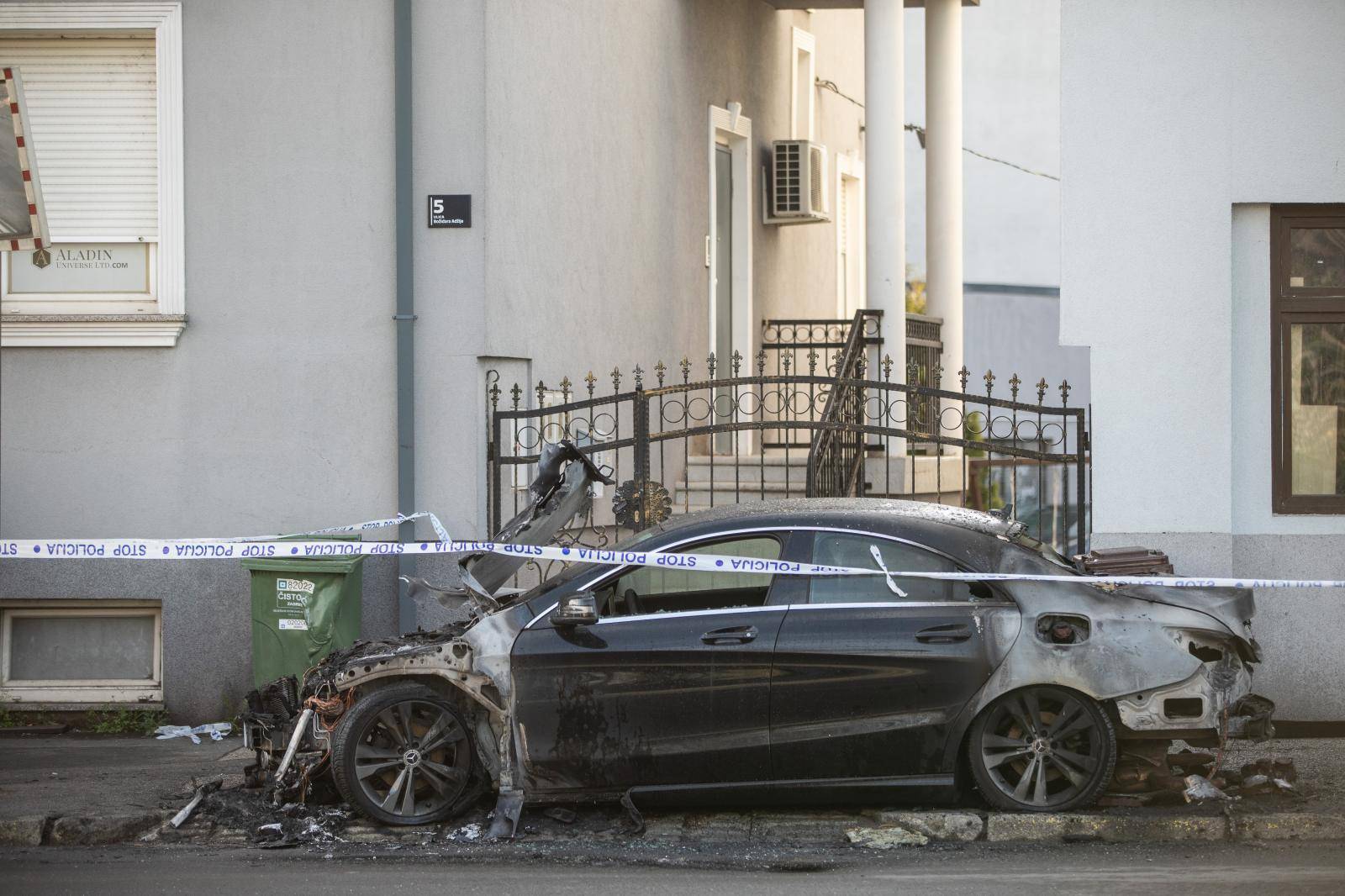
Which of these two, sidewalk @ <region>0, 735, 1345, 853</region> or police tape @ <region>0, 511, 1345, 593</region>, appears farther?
police tape @ <region>0, 511, 1345, 593</region>

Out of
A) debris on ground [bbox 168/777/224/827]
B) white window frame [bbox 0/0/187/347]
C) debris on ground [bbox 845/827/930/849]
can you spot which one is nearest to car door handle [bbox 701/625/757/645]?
debris on ground [bbox 845/827/930/849]

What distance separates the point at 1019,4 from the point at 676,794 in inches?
810

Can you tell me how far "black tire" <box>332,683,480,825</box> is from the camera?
7320 mm

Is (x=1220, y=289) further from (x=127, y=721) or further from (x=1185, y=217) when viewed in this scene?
(x=127, y=721)

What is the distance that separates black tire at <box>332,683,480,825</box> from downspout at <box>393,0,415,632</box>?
9.38 ft

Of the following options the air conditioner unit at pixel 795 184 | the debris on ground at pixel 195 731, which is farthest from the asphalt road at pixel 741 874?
the air conditioner unit at pixel 795 184

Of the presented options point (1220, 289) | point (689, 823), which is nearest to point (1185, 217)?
point (1220, 289)

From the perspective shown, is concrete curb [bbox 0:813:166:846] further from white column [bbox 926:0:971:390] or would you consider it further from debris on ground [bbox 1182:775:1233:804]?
white column [bbox 926:0:971:390]

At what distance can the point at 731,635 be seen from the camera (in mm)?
7172

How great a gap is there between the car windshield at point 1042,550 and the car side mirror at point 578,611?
1.97 meters

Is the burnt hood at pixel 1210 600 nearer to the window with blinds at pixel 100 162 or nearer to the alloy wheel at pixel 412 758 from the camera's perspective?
the alloy wheel at pixel 412 758

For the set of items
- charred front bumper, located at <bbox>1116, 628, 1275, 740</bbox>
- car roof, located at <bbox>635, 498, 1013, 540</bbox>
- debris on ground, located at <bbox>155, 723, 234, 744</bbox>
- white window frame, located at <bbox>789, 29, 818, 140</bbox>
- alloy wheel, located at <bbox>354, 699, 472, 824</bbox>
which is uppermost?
white window frame, located at <bbox>789, 29, 818, 140</bbox>

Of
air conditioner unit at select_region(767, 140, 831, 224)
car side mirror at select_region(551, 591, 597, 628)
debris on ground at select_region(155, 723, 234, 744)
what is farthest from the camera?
air conditioner unit at select_region(767, 140, 831, 224)

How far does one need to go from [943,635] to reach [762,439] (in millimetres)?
5274
